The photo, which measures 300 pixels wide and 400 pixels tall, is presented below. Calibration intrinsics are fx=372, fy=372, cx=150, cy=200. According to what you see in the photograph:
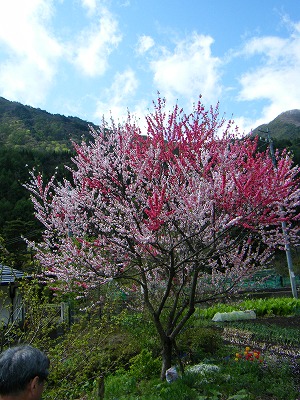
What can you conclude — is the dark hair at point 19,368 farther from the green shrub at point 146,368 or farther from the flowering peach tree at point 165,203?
the green shrub at point 146,368

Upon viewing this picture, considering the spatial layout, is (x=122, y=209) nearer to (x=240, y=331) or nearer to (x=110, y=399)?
(x=110, y=399)

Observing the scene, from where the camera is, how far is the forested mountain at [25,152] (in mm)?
22438

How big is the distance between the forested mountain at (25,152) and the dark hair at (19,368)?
8.26 feet

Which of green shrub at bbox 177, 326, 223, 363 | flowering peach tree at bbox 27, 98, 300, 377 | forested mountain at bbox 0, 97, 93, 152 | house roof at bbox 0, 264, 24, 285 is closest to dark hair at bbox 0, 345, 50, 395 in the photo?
house roof at bbox 0, 264, 24, 285

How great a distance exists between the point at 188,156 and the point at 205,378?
3585 millimetres

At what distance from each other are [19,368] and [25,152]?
39.7 meters

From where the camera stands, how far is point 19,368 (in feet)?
6.06

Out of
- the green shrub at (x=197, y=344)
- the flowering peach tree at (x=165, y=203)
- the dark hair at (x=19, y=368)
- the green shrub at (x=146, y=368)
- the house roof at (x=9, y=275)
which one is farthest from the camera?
the green shrub at (x=197, y=344)

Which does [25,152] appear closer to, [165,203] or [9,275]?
[9,275]

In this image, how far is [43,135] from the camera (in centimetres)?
6009

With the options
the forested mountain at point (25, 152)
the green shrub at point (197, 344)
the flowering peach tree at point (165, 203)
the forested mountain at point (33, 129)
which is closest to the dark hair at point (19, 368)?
the forested mountain at point (25, 152)

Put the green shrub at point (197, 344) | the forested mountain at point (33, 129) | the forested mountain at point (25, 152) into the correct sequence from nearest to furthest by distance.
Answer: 1. the green shrub at point (197, 344)
2. the forested mountain at point (25, 152)
3. the forested mountain at point (33, 129)

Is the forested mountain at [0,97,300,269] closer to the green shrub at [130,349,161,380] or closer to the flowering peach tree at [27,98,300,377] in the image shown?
the flowering peach tree at [27,98,300,377]

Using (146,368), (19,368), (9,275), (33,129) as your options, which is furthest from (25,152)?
(19,368)
